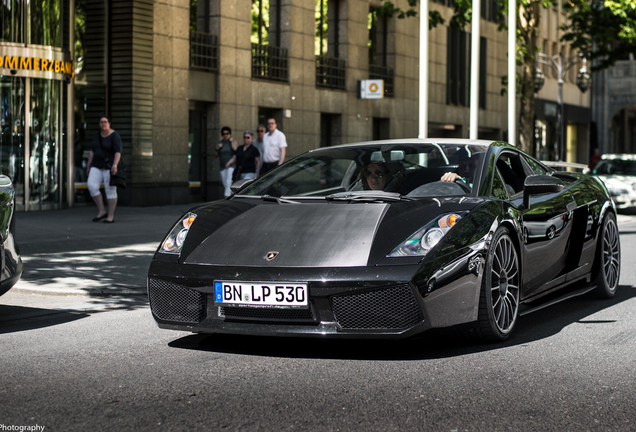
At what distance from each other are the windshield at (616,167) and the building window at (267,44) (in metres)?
8.24

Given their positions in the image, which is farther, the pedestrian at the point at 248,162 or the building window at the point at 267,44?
the building window at the point at 267,44

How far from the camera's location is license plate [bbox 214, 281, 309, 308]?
518cm

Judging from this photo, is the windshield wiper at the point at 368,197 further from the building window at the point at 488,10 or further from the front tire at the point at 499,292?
the building window at the point at 488,10

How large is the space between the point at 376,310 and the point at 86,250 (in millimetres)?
7145

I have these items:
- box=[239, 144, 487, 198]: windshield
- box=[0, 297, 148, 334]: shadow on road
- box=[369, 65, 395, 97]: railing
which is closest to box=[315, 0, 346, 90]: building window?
box=[369, 65, 395, 97]: railing

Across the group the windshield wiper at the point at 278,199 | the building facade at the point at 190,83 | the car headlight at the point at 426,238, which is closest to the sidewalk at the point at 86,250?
the building facade at the point at 190,83

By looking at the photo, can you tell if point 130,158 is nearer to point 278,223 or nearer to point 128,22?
point 128,22

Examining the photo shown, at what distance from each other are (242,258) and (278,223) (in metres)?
0.42

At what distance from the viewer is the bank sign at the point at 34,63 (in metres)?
17.1

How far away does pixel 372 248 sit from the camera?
5.31 m

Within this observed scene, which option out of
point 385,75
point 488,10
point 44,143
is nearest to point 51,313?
point 44,143

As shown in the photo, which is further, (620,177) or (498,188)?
(620,177)

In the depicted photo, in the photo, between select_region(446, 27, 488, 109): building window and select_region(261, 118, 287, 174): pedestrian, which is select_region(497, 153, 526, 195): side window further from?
select_region(446, 27, 488, 109): building window

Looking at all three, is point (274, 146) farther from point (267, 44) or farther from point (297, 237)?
point (297, 237)
